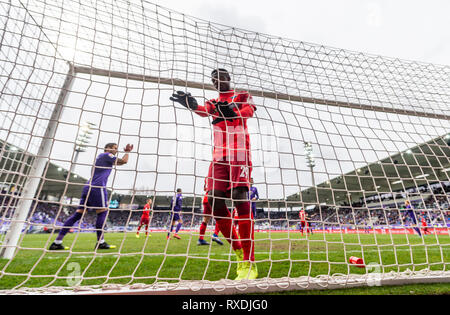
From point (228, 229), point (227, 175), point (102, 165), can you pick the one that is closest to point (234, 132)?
point (227, 175)

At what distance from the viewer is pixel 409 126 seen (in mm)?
3361

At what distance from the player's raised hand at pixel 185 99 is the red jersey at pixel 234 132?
0.10 metres

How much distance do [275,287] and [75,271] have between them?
6.92 feet

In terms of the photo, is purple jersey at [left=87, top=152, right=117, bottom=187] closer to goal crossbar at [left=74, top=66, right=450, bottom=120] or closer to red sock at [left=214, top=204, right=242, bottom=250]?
goal crossbar at [left=74, top=66, right=450, bottom=120]

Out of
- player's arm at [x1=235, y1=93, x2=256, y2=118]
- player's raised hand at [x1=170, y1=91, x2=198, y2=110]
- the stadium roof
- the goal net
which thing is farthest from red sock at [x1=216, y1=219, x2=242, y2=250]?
player's raised hand at [x1=170, y1=91, x2=198, y2=110]

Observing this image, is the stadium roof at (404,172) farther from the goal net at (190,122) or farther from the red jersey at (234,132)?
the red jersey at (234,132)

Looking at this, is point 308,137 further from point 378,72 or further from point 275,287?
point 378,72

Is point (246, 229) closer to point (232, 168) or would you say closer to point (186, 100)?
point (232, 168)

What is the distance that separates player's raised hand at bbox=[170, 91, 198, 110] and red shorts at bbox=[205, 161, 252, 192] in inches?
24.9

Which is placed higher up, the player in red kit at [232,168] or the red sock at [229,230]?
the player in red kit at [232,168]

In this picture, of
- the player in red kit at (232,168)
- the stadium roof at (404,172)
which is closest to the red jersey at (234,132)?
the player in red kit at (232,168)

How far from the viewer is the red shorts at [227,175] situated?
2.06 m

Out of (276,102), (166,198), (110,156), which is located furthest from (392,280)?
(166,198)

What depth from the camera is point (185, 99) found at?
2238 millimetres
